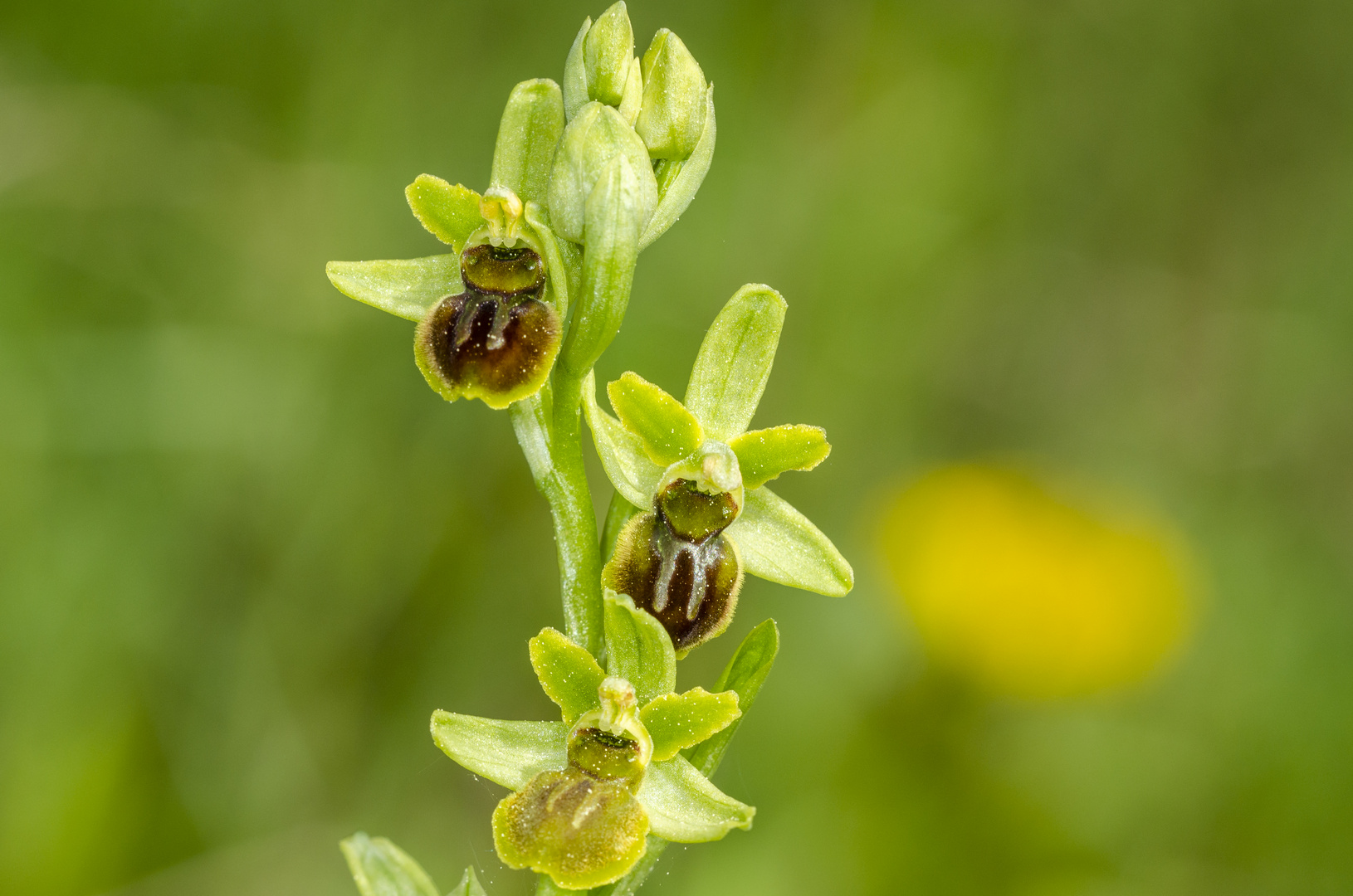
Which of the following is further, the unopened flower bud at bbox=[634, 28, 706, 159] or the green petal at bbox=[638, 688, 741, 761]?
the unopened flower bud at bbox=[634, 28, 706, 159]

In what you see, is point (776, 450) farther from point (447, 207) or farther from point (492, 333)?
point (447, 207)

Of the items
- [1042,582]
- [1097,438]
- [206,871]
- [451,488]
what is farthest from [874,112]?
[206,871]

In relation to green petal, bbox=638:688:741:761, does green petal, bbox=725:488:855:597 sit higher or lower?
higher

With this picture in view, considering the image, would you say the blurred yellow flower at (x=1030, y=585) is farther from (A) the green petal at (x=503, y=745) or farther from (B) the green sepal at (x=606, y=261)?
(B) the green sepal at (x=606, y=261)

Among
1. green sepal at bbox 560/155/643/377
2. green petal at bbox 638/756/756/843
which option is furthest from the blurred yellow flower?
green sepal at bbox 560/155/643/377

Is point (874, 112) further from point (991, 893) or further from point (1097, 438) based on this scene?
point (991, 893)

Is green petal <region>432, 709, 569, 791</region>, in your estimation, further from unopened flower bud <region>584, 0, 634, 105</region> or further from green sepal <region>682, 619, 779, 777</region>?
unopened flower bud <region>584, 0, 634, 105</region>

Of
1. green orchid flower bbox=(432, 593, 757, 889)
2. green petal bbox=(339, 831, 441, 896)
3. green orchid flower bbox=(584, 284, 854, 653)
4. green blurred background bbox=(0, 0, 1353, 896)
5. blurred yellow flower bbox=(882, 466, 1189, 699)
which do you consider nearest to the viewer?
green orchid flower bbox=(432, 593, 757, 889)

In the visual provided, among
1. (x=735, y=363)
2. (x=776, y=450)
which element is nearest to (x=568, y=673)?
(x=776, y=450)
